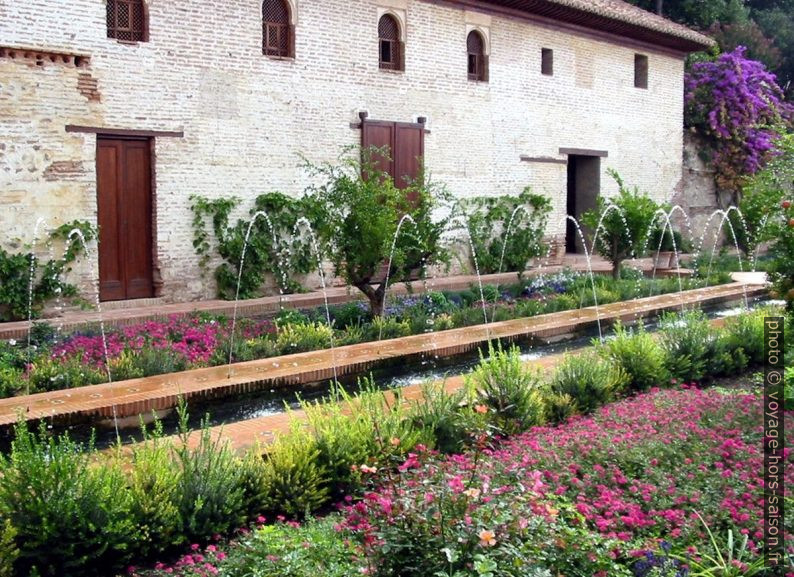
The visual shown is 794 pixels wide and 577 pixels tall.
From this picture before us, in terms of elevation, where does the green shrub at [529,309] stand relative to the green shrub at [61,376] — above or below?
above

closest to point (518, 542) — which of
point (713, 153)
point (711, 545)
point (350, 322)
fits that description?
point (711, 545)

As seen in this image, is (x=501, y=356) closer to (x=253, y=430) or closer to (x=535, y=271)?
(x=253, y=430)

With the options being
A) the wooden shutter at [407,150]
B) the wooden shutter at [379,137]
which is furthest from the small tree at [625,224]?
the wooden shutter at [379,137]

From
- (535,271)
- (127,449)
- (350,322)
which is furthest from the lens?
(535,271)

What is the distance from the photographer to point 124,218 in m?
12.1

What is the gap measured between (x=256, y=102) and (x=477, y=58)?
17.0 feet

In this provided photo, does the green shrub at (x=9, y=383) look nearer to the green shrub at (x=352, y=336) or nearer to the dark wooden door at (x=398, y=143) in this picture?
the green shrub at (x=352, y=336)

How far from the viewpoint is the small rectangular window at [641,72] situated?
20.8 m

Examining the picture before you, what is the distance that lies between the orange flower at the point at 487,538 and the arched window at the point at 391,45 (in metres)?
12.6

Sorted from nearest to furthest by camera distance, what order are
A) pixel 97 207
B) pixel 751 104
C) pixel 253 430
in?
pixel 253 430, pixel 97 207, pixel 751 104

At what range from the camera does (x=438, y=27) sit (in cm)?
1596

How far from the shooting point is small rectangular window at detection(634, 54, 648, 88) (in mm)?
20844

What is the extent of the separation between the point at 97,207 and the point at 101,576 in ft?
26.8

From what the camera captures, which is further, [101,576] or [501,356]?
[501,356]
